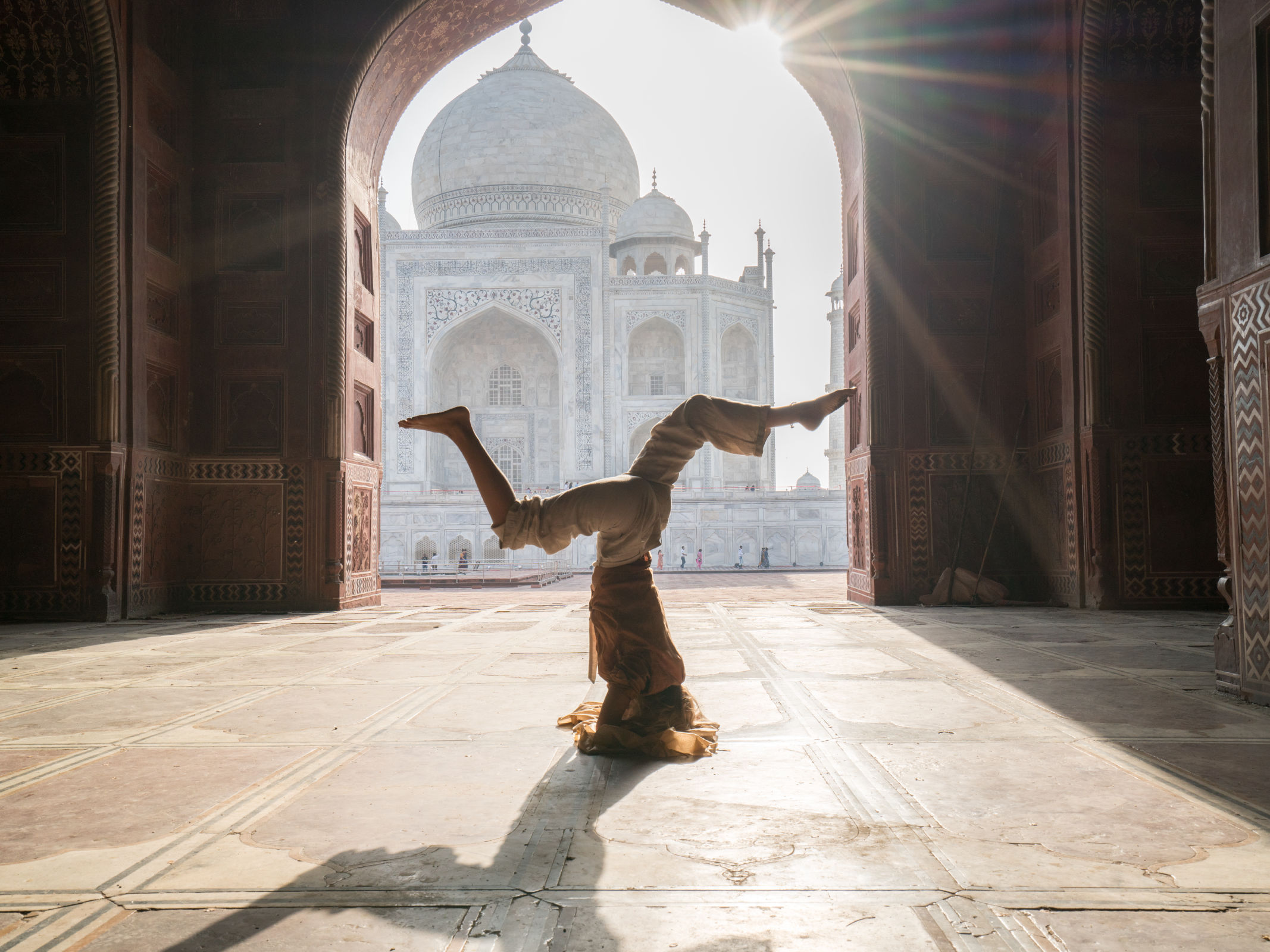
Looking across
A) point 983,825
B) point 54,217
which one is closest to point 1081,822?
point 983,825

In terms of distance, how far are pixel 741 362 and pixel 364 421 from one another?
19.7m

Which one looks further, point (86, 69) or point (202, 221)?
point (202, 221)

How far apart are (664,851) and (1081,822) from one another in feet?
2.40

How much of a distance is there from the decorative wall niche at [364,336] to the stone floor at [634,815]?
4650 millimetres

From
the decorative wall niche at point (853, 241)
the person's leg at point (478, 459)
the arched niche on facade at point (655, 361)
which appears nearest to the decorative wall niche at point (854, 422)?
the decorative wall niche at point (853, 241)

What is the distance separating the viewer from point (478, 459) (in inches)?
89.0

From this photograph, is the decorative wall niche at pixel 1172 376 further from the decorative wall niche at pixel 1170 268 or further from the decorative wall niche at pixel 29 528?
the decorative wall niche at pixel 29 528

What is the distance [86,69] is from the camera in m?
6.59

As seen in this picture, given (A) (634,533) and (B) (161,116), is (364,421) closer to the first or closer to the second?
(B) (161,116)

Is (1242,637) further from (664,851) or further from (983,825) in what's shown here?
(664,851)

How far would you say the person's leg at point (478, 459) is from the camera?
221cm

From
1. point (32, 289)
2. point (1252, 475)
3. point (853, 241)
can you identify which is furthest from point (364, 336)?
point (1252, 475)

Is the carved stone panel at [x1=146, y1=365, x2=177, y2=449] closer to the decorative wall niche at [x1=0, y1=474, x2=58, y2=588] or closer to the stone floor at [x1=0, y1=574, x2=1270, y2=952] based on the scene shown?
the decorative wall niche at [x1=0, y1=474, x2=58, y2=588]

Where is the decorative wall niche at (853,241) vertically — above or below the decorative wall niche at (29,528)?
above
